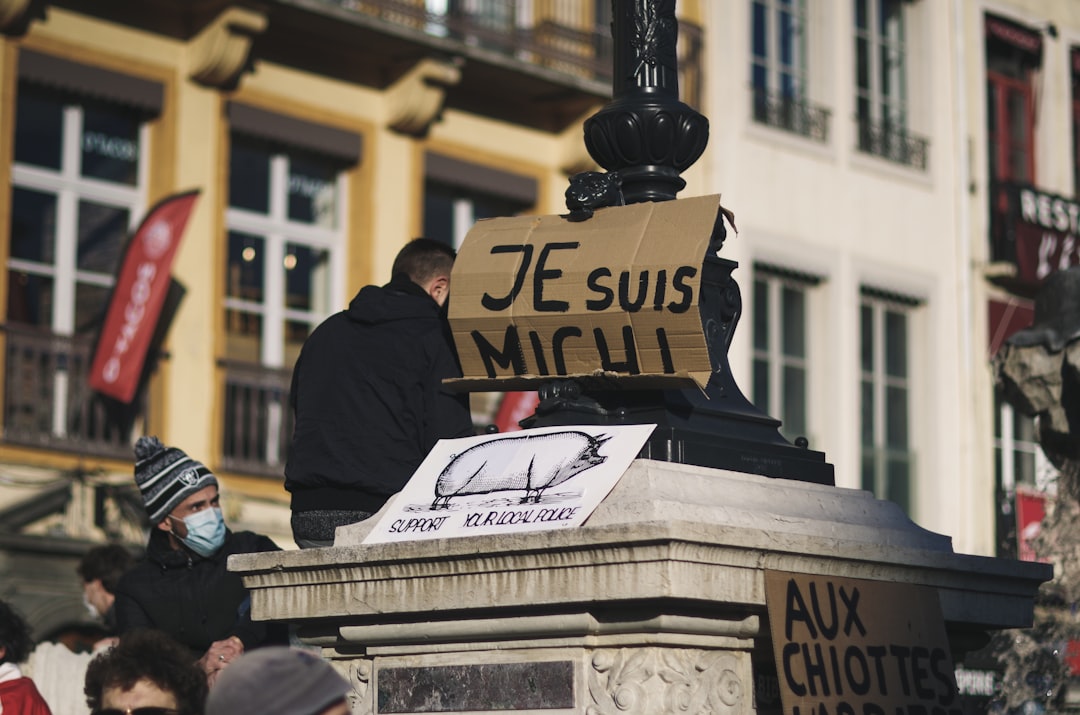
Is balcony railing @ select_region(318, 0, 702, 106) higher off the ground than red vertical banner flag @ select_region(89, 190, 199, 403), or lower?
higher

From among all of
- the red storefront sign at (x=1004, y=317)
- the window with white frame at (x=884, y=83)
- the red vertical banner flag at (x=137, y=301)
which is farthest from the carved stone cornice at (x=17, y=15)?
the red storefront sign at (x=1004, y=317)

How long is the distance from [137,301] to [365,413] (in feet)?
43.4

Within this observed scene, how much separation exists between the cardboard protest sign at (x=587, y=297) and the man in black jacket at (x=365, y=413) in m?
0.62

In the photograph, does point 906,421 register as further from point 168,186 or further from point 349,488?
point 349,488

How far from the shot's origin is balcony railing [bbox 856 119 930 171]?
26844 millimetres

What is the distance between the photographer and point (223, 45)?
64.7 ft

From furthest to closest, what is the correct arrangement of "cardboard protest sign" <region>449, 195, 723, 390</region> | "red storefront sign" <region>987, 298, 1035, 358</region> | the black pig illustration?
1. "red storefront sign" <region>987, 298, 1035, 358</region>
2. "cardboard protest sign" <region>449, 195, 723, 390</region>
3. the black pig illustration

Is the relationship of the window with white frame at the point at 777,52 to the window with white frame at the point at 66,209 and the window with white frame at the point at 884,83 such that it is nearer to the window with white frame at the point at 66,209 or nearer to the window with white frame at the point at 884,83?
the window with white frame at the point at 884,83

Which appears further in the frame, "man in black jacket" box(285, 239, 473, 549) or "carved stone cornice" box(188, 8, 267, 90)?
"carved stone cornice" box(188, 8, 267, 90)

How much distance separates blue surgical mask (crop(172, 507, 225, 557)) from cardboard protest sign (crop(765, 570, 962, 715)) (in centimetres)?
274

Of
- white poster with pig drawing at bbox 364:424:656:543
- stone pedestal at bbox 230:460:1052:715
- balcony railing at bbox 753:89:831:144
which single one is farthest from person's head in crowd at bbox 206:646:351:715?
balcony railing at bbox 753:89:831:144

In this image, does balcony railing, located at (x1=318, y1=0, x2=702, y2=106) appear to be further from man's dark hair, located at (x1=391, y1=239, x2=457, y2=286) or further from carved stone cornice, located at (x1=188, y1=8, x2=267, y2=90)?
man's dark hair, located at (x1=391, y1=239, x2=457, y2=286)

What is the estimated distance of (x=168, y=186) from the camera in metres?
19.6

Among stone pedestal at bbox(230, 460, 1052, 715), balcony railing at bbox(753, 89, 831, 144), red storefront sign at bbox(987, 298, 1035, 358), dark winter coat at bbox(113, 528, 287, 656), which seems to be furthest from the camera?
red storefront sign at bbox(987, 298, 1035, 358)
